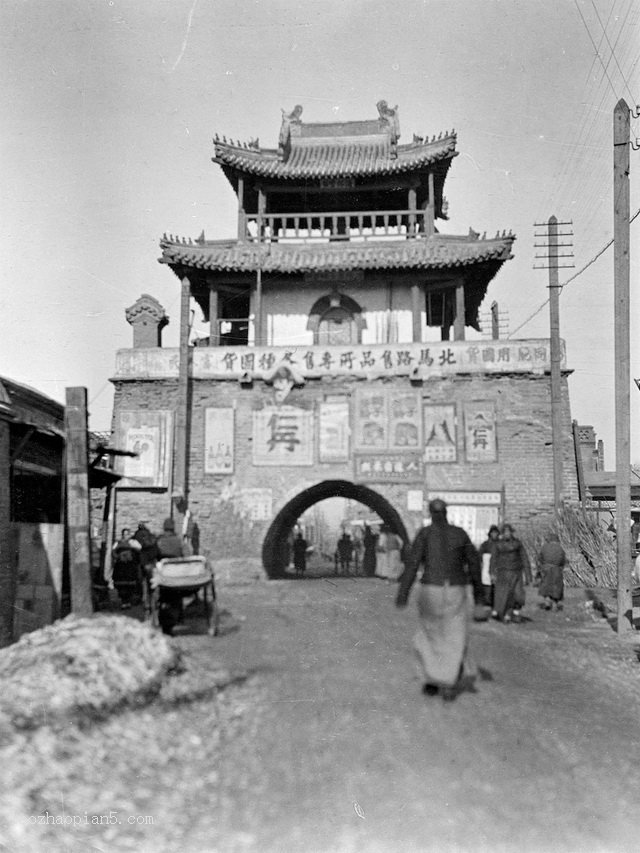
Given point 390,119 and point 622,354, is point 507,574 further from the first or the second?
point 390,119

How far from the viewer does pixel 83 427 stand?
6.04m

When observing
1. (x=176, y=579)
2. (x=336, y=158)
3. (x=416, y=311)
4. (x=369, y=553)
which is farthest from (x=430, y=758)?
(x=336, y=158)

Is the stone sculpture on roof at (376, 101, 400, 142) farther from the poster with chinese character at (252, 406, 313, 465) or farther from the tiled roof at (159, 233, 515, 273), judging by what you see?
the poster with chinese character at (252, 406, 313, 465)

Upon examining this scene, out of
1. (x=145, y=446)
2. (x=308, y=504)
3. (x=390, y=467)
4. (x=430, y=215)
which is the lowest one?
(x=308, y=504)

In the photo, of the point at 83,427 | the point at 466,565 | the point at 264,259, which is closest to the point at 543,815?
the point at 466,565

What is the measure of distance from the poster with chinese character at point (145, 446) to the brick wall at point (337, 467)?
20 cm

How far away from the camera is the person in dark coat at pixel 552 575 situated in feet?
32.7

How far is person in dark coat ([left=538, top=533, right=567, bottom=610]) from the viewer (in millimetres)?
9977

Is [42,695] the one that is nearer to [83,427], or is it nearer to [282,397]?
[83,427]

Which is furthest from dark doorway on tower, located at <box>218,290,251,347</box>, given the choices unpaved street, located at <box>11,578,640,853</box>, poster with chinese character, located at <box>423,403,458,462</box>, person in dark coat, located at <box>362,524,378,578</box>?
unpaved street, located at <box>11,578,640,853</box>

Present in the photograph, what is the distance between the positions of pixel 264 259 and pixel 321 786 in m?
13.4

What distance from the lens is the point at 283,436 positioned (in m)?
14.2

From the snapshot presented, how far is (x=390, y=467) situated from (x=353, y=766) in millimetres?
10104

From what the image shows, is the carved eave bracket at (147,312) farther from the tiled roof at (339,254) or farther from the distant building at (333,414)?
the tiled roof at (339,254)
